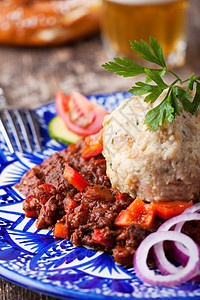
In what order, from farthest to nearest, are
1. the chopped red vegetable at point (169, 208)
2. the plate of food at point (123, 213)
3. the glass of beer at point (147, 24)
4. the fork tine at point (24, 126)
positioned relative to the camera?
1. the glass of beer at point (147, 24)
2. the fork tine at point (24, 126)
3. the chopped red vegetable at point (169, 208)
4. the plate of food at point (123, 213)

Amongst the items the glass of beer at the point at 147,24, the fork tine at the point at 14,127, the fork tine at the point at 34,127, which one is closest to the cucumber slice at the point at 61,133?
the fork tine at the point at 34,127

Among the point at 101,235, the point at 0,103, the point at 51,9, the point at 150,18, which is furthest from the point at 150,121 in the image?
the point at 51,9

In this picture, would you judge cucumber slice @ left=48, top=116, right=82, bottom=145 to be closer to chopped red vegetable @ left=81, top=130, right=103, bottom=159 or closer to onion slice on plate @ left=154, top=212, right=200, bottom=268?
A: chopped red vegetable @ left=81, top=130, right=103, bottom=159

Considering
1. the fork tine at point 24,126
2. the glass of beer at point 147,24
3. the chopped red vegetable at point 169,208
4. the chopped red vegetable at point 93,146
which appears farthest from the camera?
the glass of beer at point 147,24

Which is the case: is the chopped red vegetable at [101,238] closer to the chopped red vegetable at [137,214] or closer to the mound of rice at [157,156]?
the chopped red vegetable at [137,214]

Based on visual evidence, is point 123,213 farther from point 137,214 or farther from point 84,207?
point 84,207

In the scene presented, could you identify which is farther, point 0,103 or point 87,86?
point 87,86

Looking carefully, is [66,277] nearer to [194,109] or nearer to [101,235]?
[101,235]

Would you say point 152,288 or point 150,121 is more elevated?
point 150,121
